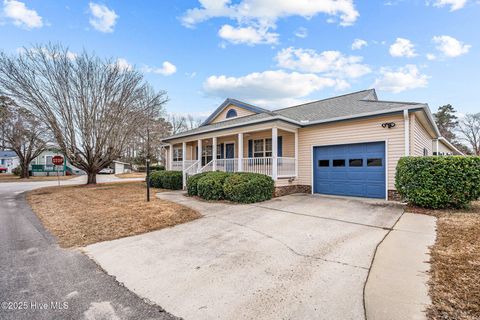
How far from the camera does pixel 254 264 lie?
134 inches

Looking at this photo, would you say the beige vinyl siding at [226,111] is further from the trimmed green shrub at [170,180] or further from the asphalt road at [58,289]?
the asphalt road at [58,289]

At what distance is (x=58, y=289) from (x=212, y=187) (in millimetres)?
6438

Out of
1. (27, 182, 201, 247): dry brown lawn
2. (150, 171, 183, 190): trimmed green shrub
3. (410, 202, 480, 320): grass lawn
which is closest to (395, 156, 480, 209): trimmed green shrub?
(410, 202, 480, 320): grass lawn

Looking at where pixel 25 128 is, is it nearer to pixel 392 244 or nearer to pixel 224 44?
pixel 224 44

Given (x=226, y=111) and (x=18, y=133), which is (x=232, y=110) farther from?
(x=18, y=133)

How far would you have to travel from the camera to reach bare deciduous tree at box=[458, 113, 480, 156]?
120ft

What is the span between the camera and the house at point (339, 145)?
8.38 metres

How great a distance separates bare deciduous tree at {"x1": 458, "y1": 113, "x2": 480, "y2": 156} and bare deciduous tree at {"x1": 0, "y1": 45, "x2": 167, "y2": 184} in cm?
4964

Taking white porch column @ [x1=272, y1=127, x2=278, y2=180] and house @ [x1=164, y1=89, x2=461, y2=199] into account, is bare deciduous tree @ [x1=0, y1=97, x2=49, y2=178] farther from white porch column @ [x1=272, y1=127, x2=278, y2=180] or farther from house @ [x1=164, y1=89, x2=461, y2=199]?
white porch column @ [x1=272, y1=127, x2=278, y2=180]

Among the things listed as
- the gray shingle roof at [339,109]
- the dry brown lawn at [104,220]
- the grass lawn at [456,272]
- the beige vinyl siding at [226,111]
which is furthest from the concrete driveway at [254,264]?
the beige vinyl siding at [226,111]

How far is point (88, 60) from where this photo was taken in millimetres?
13445

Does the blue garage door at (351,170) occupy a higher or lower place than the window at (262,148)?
lower

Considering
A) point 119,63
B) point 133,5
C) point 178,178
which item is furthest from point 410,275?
point 119,63

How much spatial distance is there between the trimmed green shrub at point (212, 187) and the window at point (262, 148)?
3.47 meters
